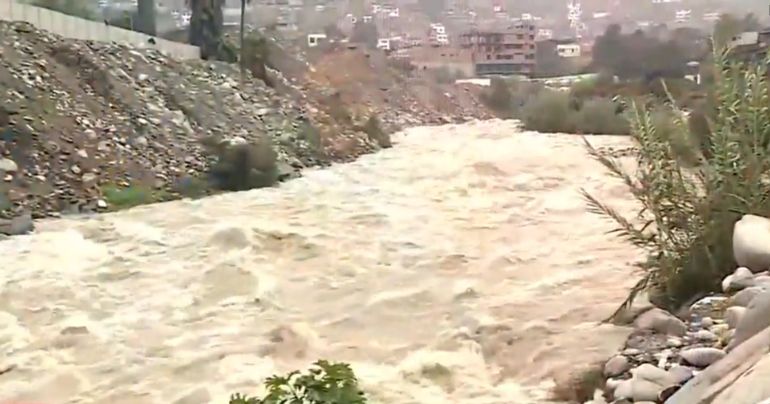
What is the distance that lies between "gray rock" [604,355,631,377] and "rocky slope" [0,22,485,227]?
5.44m

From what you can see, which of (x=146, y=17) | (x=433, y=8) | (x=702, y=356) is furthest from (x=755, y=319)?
(x=433, y=8)

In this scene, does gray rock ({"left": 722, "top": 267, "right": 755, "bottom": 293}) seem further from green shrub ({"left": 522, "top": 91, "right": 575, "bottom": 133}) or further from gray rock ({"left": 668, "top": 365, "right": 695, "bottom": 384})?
green shrub ({"left": 522, "top": 91, "right": 575, "bottom": 133})

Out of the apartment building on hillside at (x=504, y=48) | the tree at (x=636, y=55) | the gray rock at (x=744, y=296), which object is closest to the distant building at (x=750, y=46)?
the gray rock at (x=744, y=296)

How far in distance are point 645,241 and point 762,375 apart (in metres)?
2.39

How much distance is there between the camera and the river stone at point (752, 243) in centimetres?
334

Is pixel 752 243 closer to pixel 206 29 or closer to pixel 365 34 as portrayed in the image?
pixel 206 29

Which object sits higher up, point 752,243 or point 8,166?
point 752,243

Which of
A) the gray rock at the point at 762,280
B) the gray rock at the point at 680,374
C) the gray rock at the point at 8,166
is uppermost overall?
the gray rock at the point at 762,280

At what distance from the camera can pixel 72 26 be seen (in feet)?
34.4

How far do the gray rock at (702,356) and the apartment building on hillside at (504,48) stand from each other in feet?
58.6

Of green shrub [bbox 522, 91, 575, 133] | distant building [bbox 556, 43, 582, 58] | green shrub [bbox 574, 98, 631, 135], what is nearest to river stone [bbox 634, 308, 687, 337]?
green shrub [bbox 574, 98, 631, 135]

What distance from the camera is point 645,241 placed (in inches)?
155

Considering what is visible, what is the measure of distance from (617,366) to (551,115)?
45.9 ft

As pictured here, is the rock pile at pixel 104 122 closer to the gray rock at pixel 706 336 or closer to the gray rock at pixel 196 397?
the gray rock at pixel 196 397
